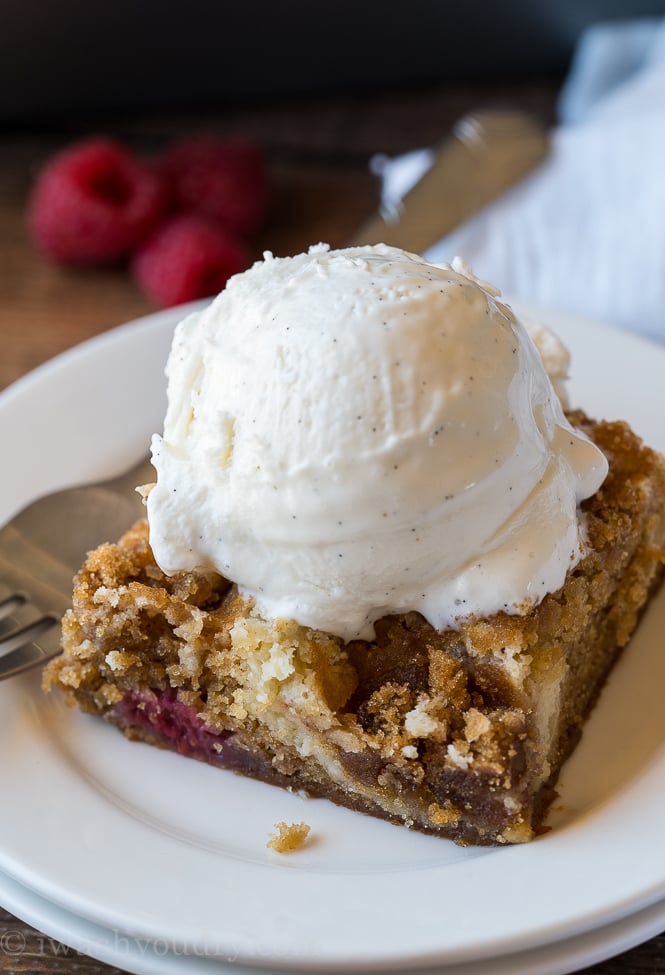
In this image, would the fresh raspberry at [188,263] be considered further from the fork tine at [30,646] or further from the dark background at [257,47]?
the fork tine at [30,646]

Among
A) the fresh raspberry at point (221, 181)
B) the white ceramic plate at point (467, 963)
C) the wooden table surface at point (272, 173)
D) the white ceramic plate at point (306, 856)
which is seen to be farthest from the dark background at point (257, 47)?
the white ceramic plate at point (467, 963)

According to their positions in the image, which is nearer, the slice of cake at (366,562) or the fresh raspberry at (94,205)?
the slice of cake at (366,562)

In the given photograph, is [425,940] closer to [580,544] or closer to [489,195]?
[580,544]

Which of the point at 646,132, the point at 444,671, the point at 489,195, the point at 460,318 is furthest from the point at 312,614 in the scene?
the point at 646,132

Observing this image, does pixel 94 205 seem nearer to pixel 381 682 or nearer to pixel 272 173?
pixel 272 173

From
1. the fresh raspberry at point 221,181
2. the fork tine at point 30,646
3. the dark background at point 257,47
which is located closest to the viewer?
the fork tine at point 30,646

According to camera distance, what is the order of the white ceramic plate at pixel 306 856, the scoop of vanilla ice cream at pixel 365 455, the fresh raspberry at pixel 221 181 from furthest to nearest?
the fresh raspberry at pixel 221 181, the scoop of vanilla ice cream at pixel 365 455, the white ceramic plate at pixel 306 856

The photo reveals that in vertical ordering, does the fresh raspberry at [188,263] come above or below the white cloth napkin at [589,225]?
below
